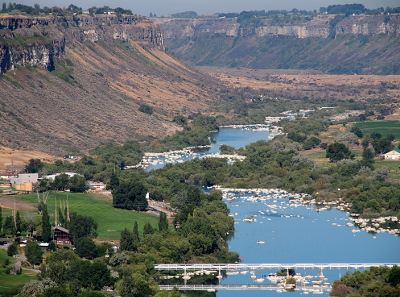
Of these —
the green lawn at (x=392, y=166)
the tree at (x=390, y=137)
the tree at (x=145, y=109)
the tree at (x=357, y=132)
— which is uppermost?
the tree at (x=145, y=109)

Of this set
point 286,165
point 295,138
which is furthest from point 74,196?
point 295,138

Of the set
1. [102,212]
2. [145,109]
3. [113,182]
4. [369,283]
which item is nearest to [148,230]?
[102,212]

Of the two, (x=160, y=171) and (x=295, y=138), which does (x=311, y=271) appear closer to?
(x=160, y=171)

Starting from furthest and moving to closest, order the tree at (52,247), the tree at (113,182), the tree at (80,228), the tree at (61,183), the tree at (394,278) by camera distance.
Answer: the tree at (113,182)
the tree at (61,183)
the tree at (80,228)
the tree at (52,247)
the tree at (394,278)

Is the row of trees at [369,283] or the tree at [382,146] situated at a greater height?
the tree at [382,146]

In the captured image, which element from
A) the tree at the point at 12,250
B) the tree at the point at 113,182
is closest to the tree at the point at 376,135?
the tree at the point at 113,182

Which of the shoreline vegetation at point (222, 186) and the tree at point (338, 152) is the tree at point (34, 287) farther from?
the tree at point (338, 152)

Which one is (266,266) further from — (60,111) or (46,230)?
(60,111)
